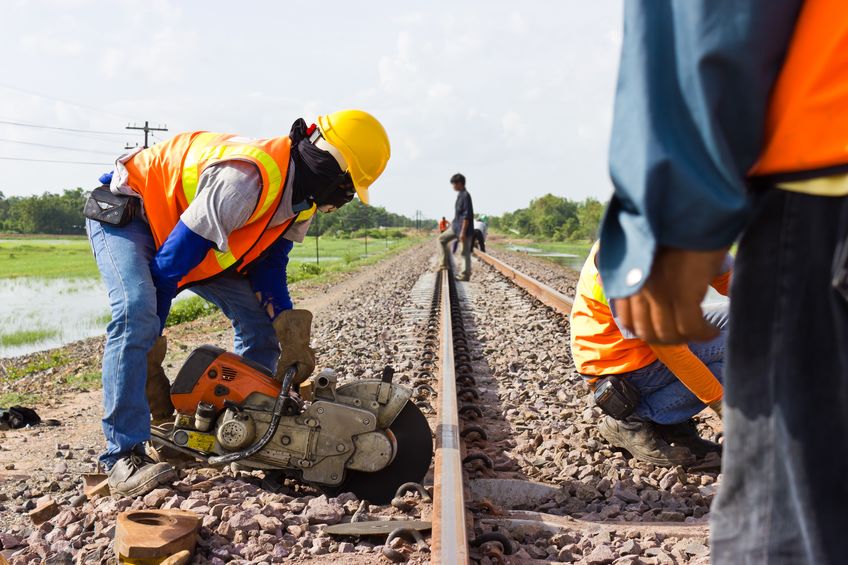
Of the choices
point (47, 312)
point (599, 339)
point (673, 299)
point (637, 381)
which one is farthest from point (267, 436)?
point (47, 312)

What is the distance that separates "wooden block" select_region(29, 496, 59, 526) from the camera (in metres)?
3.45

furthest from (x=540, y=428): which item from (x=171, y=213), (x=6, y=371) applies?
(x=6, y=371)

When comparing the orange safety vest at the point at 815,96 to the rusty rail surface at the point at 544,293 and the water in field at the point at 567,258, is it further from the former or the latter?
the water in field at the point at 567,258

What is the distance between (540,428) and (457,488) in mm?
1793

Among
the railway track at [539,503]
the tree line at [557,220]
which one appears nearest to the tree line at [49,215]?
the tree line at [557,220]

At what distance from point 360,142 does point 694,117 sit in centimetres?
294

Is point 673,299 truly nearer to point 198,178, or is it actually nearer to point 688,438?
point 198,178

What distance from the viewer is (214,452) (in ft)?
12.1

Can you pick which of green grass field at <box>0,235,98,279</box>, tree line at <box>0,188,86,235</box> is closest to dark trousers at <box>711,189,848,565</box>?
green grass field at <box>0,235,98,279</box>

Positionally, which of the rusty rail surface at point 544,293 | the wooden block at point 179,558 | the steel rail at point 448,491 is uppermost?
the rusty rail surface at point 544,293

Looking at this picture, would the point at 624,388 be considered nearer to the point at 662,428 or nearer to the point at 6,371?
the point at 662,428

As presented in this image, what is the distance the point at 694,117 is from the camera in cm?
116

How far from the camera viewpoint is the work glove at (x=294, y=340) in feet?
12.1

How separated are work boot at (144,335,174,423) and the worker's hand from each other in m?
2.97
